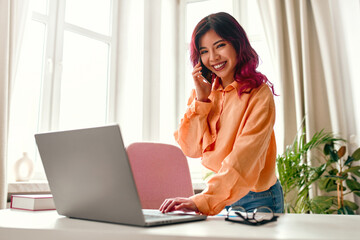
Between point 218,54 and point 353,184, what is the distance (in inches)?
67.8

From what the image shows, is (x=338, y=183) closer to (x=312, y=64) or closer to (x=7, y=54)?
(x=312, y=64)

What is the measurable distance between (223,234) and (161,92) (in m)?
3.05

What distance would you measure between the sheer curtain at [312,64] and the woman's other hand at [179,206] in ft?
6.91

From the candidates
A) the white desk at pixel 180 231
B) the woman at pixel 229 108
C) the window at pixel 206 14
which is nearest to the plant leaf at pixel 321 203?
the window at pixel 206 14

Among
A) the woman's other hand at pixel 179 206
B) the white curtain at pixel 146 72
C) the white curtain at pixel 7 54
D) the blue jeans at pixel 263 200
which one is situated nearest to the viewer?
the woman's other hand at pixel 179 206

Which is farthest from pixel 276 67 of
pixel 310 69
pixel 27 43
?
pixel 27 43

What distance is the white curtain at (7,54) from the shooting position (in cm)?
218

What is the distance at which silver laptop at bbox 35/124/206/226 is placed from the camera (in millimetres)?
676

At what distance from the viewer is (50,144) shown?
0.83 m

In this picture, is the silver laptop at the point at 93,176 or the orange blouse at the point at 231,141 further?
the orange blouse at the point at 231,141

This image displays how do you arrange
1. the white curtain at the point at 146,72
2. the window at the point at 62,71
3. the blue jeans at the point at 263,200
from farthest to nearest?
the white curtain at the point at 146,72, the window at the point at 62,71, the blue jeans at the point at 263,200

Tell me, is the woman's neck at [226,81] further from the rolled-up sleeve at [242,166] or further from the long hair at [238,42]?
the rolled-up sleeve at [242,166]

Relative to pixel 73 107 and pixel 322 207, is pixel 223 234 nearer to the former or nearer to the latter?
pixel 322 207

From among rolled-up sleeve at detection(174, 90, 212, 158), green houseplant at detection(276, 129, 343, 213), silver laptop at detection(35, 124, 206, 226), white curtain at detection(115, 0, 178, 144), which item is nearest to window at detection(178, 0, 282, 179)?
white curtain at detection(115, 0, 178, 144)
